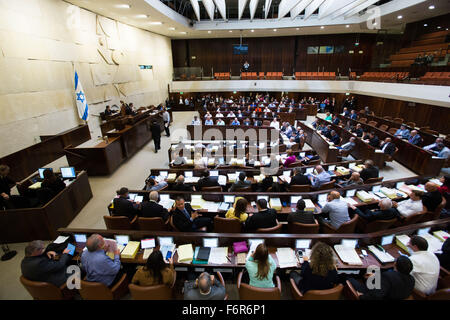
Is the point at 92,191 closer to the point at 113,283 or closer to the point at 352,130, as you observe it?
the point at 113,283

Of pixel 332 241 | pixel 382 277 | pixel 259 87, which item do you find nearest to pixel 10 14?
pixel 332 241

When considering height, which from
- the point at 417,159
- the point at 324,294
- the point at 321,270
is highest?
the point at 321,270

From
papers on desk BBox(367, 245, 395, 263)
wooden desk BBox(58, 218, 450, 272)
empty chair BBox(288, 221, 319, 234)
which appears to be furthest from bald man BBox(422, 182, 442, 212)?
empty chair BBox(288, 221, 319, 234)

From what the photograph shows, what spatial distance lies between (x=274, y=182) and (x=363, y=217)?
1.74 m

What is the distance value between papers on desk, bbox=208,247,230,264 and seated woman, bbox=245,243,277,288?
517mm

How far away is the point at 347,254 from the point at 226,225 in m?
1.72

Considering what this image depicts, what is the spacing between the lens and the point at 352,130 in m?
9.61

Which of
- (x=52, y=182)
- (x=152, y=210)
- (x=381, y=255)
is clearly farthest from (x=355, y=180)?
(x=52, y=182)

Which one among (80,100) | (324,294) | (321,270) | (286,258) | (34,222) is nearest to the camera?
(324,294)

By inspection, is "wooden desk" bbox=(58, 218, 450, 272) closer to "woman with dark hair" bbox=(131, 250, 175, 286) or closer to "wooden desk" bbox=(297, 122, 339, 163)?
"woman with dark hair" bbox=(131, 250, 175, 286)

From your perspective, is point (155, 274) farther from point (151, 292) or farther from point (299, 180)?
point (299, 180)

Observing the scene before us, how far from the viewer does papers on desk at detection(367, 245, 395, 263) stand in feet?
9.71

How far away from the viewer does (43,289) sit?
8.48 feet

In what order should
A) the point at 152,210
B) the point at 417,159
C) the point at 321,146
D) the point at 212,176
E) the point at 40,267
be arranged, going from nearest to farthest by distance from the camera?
1. the point at 40,267
2. the point at 152,210
3. the point at 212,176
4. the point at 417,159
5. the point at 321,146
